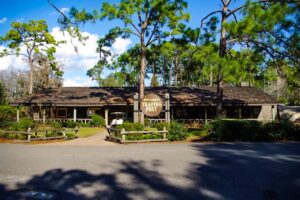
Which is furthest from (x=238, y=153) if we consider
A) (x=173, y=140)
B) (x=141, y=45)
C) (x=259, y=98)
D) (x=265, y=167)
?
(x=259, y=98)

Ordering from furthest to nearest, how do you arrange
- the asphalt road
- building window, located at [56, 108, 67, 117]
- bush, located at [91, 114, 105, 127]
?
building window, located at [56, 108, 67, 117], bush, located at [91, 114, 105, 127], the asphalt road

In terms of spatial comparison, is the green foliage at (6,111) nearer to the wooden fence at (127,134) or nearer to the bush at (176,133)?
the wooden fence at (127,134)

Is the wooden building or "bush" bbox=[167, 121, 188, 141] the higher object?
the wooden building

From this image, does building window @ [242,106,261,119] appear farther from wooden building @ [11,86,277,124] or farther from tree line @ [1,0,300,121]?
A: tree line @ [1,0,300,121]

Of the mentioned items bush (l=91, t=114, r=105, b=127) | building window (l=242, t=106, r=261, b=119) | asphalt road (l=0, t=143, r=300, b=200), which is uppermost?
building window (l=242, t=106, r=261, b=119)

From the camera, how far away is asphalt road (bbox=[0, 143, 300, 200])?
25.3ft

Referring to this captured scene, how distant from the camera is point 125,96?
3631 centimetres

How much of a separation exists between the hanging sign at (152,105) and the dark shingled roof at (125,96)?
12.0 m

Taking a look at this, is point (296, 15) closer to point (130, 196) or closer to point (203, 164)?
point (203, 164)

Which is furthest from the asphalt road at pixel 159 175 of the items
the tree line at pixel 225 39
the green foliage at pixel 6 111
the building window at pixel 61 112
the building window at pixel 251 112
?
the green foliage at pixel 6 111

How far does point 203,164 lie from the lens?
10.8 m

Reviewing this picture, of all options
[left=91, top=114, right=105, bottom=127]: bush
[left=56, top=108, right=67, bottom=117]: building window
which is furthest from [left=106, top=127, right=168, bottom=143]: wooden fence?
[left=56, top=108, right=67, bottom=117]: building window

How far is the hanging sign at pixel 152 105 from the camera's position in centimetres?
2122

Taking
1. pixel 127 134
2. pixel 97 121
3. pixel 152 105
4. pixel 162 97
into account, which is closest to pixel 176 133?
pixel 152 105
